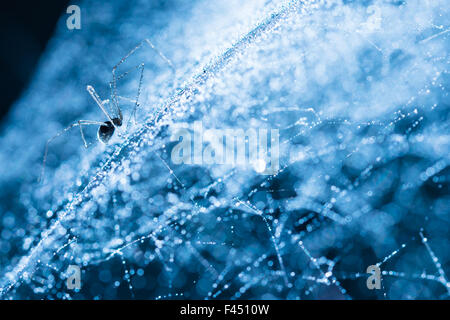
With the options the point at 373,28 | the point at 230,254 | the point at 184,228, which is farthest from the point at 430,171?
the point at 184,228

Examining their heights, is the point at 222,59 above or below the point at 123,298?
above

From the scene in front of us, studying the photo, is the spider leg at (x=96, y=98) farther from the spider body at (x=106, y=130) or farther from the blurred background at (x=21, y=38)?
the blurred background at (x=21, y=38)

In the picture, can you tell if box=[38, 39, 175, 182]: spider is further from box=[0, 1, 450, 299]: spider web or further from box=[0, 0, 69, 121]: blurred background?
box=[0, 0, 69, 121]: blurred background

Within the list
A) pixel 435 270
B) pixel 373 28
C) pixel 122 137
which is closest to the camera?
pixel 435 270

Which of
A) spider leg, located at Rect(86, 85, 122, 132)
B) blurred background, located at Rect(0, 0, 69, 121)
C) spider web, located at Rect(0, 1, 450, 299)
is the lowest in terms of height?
spider web, located at Rect(0, 1, 450, 299)

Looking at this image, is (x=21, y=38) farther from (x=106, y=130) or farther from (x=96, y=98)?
(x=106, y=130)

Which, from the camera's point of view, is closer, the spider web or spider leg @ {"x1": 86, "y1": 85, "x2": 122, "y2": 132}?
the spider web

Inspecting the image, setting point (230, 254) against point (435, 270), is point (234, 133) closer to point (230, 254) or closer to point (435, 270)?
point (230, 254)

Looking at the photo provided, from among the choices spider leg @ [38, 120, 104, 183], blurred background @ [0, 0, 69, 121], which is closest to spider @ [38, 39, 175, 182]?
spider leg @ [38, 120, 104, 183]

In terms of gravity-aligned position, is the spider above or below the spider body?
above
